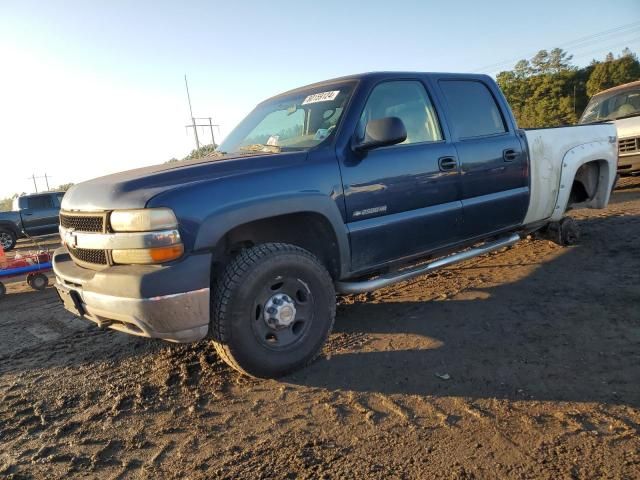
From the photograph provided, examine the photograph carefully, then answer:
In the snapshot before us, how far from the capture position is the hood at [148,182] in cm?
258

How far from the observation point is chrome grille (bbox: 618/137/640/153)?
853 centimetres

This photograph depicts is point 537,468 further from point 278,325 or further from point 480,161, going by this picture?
point 480,161

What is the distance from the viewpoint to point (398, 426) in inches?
91.0

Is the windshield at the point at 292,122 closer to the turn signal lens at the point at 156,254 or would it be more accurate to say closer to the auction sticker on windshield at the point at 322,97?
the auction sticker on windshield at the point at 322,97

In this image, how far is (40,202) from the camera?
1368cm

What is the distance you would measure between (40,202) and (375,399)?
1421cm

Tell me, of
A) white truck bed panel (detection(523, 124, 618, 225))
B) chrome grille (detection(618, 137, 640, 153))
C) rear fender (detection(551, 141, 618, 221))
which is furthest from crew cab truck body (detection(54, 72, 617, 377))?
chrome grille (detection(618, 137, 640, 153))

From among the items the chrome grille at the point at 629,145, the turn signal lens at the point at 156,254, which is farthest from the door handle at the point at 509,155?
the chrome grille at the point at 629,145

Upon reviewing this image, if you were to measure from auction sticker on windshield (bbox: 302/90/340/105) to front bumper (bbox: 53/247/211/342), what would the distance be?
167 centimetres

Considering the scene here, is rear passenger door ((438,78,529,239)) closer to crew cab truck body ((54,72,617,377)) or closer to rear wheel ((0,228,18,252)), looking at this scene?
crew cab truck body ((54,72,617,377))

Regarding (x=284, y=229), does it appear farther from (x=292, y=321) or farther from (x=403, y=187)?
(x=403, y=187)

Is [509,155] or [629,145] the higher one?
[509,155]

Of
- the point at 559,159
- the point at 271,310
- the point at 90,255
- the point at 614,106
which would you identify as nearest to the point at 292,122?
the point at 271,310

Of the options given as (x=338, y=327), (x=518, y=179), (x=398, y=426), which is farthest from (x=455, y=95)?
(x=398, y=426)
